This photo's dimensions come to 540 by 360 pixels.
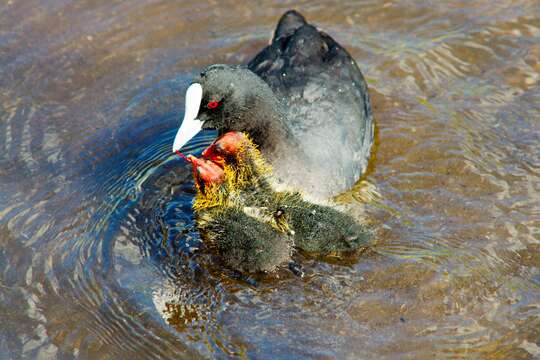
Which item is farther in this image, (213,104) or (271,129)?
(271,129)

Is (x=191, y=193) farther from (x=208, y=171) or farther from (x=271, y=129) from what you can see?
(x=208, y=171)

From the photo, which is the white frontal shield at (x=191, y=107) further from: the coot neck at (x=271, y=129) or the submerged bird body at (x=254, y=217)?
the coot neck at (x=271, y=129)

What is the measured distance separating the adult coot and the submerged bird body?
29cm

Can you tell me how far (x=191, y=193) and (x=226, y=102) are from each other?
27.6 inches

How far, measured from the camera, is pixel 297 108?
15.8ft

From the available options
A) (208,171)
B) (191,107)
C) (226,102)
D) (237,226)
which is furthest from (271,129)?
(237,226)

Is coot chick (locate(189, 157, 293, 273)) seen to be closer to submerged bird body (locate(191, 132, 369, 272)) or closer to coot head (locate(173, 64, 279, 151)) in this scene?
submerged bird body (locate(191, 132, 369, 272))

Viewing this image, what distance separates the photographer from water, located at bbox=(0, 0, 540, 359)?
12.0 ft

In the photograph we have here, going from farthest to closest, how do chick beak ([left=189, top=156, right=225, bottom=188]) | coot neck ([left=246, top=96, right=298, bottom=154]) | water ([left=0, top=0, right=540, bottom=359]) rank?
coot neck ([left=246, top=96, right=298, bottom=154]) → chick beak ([left=189, top=156, right=225, bottom=188]) → water ([left=0, top=0, right=540, bottom=359])

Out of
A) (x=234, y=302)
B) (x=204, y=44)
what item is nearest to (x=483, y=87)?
(x=204, y=44)

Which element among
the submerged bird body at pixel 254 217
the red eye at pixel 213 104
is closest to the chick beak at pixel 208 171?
the submerged bird body at pixel 254 217

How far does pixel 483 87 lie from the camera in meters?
5.38

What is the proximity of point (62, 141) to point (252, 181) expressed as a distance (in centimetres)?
173

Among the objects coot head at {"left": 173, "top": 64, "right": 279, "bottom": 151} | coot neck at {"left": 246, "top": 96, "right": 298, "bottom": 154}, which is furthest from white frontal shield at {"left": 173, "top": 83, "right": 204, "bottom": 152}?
coot neck at {"left": 246, "top": 96, "right": 298, "bottom": 154}
